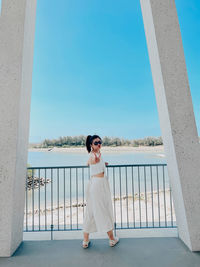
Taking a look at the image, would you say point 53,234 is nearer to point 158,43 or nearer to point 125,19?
point 158,43

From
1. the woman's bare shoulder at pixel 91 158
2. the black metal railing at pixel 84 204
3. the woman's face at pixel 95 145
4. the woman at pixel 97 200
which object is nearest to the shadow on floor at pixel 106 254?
the woman at pixel 97 200

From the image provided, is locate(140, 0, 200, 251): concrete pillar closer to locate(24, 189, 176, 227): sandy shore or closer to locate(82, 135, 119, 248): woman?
locate(24, 189, 176, 227): sandy shore

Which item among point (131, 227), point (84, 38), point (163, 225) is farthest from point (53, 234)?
point (84, 38)

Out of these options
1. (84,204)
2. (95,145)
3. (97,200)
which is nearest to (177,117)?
(95,145)

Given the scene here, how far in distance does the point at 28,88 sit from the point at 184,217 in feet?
9.23

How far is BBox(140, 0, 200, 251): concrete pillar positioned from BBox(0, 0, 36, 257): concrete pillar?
182 cm

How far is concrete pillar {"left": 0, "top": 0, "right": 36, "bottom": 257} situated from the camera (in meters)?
2.28

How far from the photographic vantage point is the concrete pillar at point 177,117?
2.31m

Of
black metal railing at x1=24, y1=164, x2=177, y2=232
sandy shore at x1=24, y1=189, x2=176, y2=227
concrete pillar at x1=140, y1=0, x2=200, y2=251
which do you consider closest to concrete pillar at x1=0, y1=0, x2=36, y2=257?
black metal railing at x1=24, y1=164, x2=177, y2=232

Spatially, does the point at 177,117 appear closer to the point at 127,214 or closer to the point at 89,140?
the point at 89,140

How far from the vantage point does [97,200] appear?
2420mm

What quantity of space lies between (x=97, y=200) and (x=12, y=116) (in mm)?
1570

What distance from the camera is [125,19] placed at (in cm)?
2878

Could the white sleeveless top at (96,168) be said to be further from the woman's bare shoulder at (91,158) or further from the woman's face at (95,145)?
the woman's face at (95,145)
